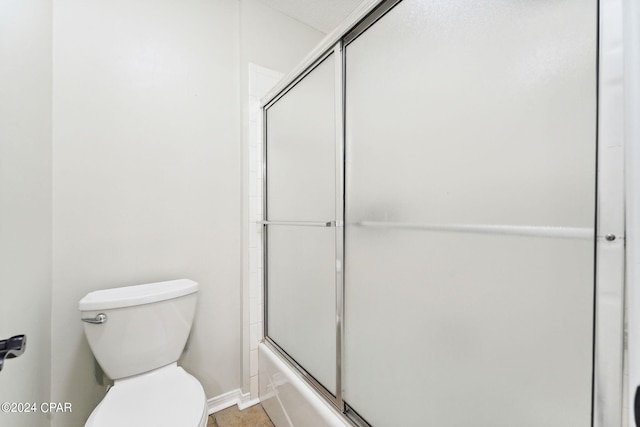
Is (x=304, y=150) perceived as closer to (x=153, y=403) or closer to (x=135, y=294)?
(x=135, y=294)

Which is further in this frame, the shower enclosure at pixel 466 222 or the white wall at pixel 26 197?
the white wall at pixel 26 197

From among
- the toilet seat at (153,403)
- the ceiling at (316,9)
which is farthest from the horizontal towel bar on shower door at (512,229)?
the ceiling at (316,9)

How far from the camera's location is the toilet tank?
47.1 inches

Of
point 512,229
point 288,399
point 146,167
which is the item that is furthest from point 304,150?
point 288,399

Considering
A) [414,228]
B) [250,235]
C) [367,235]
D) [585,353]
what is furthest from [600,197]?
[250,235]

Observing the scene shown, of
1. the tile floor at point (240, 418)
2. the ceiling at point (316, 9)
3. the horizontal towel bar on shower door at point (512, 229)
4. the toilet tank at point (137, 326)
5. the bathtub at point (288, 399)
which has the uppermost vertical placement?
the ceiling at point (316, 9)

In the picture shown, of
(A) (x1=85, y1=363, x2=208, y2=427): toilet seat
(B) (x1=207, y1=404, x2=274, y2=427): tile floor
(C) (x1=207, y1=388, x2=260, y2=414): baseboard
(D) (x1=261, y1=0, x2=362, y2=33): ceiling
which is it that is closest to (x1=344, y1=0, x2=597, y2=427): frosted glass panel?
(A) (x1=85, y1=363, x2=208, y2=427): toilet seat

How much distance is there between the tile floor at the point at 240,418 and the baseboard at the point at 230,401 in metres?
0.02

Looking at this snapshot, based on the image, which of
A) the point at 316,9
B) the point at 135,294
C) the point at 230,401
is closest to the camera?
the point at 135,294

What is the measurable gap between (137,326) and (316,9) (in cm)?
210

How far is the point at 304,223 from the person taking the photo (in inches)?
53.3

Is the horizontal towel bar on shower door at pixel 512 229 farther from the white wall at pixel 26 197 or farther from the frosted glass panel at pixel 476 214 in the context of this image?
the white wall at pixel 26 197

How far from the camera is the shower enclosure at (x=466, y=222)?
0.53 meters

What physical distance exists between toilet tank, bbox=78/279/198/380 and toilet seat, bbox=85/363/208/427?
77mm
